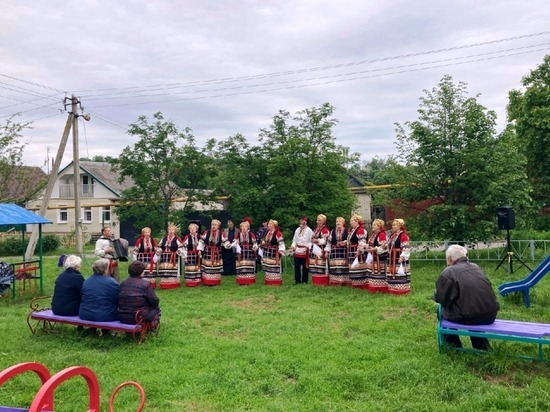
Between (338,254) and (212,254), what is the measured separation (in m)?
2.91

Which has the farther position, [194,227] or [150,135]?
[150,135]

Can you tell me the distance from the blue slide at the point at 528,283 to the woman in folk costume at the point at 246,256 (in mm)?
5402

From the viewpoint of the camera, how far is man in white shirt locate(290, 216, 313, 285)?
11.2 metres

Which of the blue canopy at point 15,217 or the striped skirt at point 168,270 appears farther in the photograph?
the striped skirt at point 168,270

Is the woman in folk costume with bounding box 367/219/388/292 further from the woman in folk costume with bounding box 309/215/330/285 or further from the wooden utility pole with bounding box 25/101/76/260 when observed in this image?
the wooden utility pole with bounding box 25/101/76/260

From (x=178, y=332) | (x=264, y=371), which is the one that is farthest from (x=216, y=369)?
(x=178, y=332)

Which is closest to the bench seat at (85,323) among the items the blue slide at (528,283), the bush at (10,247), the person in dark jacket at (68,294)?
the person in dark jacket at (68,294)

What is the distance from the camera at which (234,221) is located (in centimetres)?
1417

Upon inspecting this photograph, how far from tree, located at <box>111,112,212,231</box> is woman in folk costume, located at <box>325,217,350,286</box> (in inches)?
215

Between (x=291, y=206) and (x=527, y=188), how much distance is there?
6021 millimetres

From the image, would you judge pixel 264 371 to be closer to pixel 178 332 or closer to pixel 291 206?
pixel 178 332

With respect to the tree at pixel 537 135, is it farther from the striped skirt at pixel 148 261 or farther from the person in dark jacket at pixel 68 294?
the person in dark jacket at pixel 68 294

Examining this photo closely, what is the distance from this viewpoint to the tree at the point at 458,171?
12.7 meters

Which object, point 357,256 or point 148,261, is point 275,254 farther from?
point 148,261
